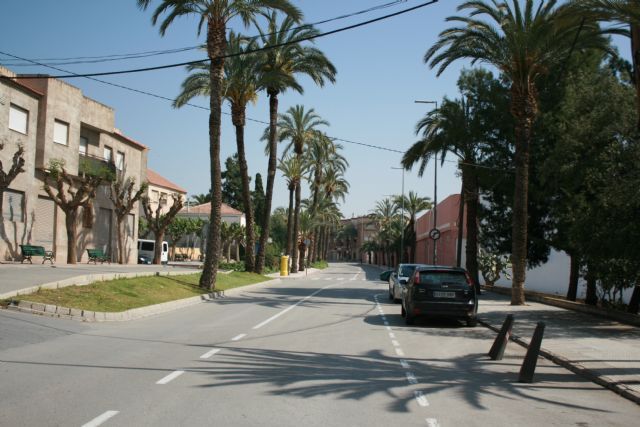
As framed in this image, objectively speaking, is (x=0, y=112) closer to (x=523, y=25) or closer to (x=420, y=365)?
(x=523, y=25)

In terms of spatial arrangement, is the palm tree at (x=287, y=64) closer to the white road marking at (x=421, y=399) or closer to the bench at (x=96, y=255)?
the bench at (x=96, y=255)

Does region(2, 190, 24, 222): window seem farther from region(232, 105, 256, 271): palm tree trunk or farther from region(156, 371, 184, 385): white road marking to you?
region(156, 371, 184, 385): white road marking

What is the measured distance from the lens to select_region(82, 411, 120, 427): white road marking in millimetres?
6023

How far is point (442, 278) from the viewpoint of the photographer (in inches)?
663

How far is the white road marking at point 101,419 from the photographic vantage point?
6.02m

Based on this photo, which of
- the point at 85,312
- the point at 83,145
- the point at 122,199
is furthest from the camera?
the point at 122,199

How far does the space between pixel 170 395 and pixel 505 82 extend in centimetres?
2430

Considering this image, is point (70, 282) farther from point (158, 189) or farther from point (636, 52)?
point (158, 189)

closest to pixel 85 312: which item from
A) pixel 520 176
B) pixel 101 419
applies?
pixel 101 419

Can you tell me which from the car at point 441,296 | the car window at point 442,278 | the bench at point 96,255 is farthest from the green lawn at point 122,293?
the bench at point 96,255

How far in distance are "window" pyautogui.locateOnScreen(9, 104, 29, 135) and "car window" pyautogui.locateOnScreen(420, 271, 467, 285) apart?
24.2m

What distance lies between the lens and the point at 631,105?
17.6 meters

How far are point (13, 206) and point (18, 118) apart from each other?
14.8ft

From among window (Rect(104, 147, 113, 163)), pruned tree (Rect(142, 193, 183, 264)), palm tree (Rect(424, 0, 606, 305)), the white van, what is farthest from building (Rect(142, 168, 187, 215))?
palm tree (Rect(424, 0, 606, 305))
